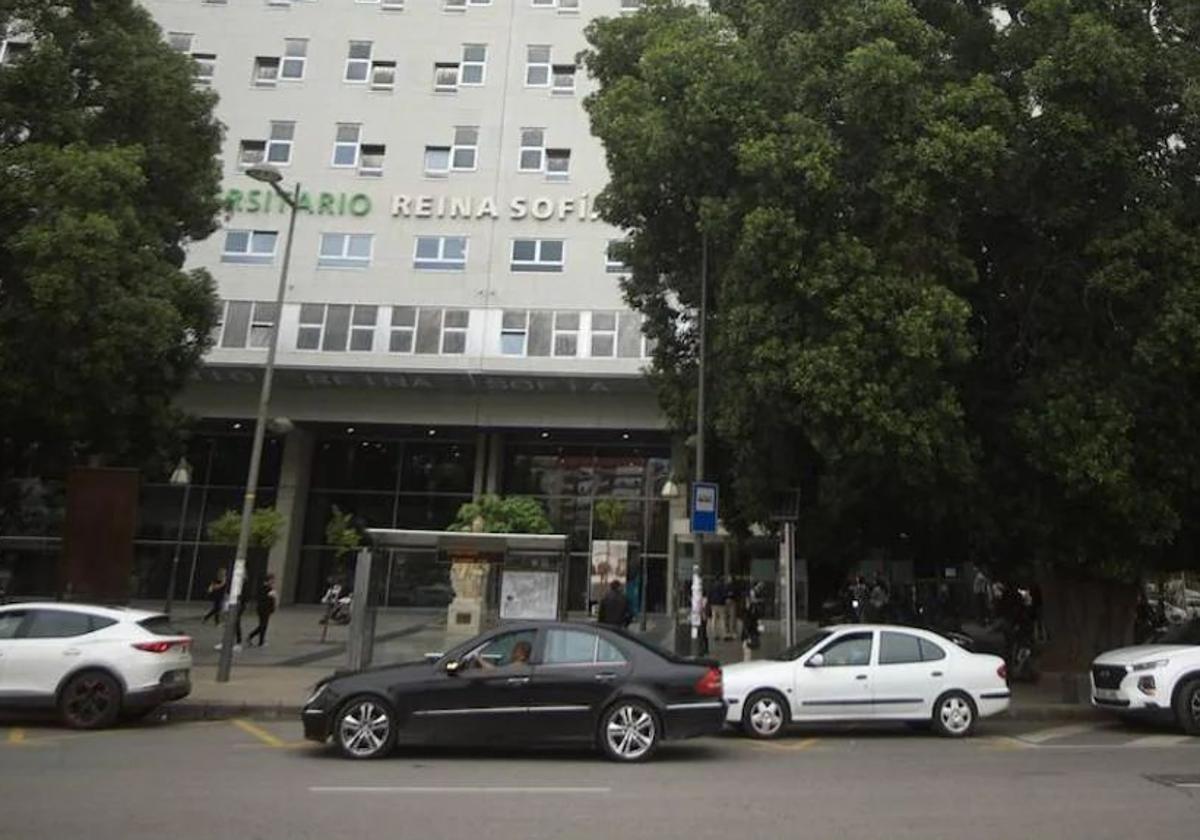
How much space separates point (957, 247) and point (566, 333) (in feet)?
61.7

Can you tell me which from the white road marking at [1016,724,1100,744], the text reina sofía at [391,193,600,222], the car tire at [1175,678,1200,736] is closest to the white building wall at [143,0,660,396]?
the text reina sofía at [391,193,600,222]

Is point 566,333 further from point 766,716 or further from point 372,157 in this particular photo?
point 766,716

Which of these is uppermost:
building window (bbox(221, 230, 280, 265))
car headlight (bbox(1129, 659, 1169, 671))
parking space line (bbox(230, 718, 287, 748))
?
building window (bbox(221, 230, 280, 265))

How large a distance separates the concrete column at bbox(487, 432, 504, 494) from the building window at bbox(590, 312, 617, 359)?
555 cm

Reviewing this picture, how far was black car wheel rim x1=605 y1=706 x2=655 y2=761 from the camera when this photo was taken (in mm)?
9883

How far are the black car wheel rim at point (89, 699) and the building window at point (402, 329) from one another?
21.3m

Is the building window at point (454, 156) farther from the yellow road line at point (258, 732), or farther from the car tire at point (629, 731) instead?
the car tire at point (629, 731)

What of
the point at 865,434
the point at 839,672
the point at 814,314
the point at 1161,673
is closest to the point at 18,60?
the point at 814,314

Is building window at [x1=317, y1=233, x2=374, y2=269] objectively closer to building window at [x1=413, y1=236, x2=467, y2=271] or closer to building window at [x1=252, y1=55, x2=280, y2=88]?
building window at [x1=413, y1=236, x2=467, y2=271]

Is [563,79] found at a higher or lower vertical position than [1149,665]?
higher

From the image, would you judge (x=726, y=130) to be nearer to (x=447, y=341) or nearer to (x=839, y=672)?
(x=839, y=672)

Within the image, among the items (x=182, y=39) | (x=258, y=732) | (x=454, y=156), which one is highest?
(x=182, y=39)

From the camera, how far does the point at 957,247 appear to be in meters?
15.2

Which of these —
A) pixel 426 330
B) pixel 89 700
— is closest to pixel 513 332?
pixel 426 330
